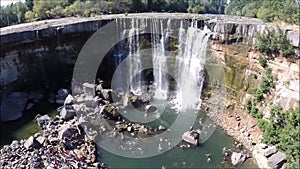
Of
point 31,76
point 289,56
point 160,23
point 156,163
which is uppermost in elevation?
point 160,23

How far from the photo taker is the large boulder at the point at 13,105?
3222 centimetres

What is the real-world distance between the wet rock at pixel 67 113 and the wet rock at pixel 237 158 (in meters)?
14.4

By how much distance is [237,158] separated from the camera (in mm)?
25672

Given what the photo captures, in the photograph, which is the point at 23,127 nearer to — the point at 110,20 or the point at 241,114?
the point at 110,20

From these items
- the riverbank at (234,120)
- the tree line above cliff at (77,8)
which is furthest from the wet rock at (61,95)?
the riverbank at (234,120)

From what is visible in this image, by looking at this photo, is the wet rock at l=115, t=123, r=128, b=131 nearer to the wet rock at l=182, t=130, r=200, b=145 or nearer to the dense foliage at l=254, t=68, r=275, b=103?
the wet rock at l=182, t=130, r=200, b=145

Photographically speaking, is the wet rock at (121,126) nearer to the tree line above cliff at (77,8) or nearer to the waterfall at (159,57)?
the waterfall at (159,57)

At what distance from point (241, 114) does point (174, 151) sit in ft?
26.7

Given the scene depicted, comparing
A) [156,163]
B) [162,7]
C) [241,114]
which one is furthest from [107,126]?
[162,7]

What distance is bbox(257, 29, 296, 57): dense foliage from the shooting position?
27531mm

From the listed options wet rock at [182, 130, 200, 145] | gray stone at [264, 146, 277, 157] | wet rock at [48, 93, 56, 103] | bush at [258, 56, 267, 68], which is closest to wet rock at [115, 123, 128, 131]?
wet rock at [182, 130, 200, 145]

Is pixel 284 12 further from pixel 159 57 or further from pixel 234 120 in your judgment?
pixel 159 57

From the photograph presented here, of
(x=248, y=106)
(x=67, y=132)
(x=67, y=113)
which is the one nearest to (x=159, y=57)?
(x=248, y=106)

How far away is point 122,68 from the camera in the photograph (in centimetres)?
3822
